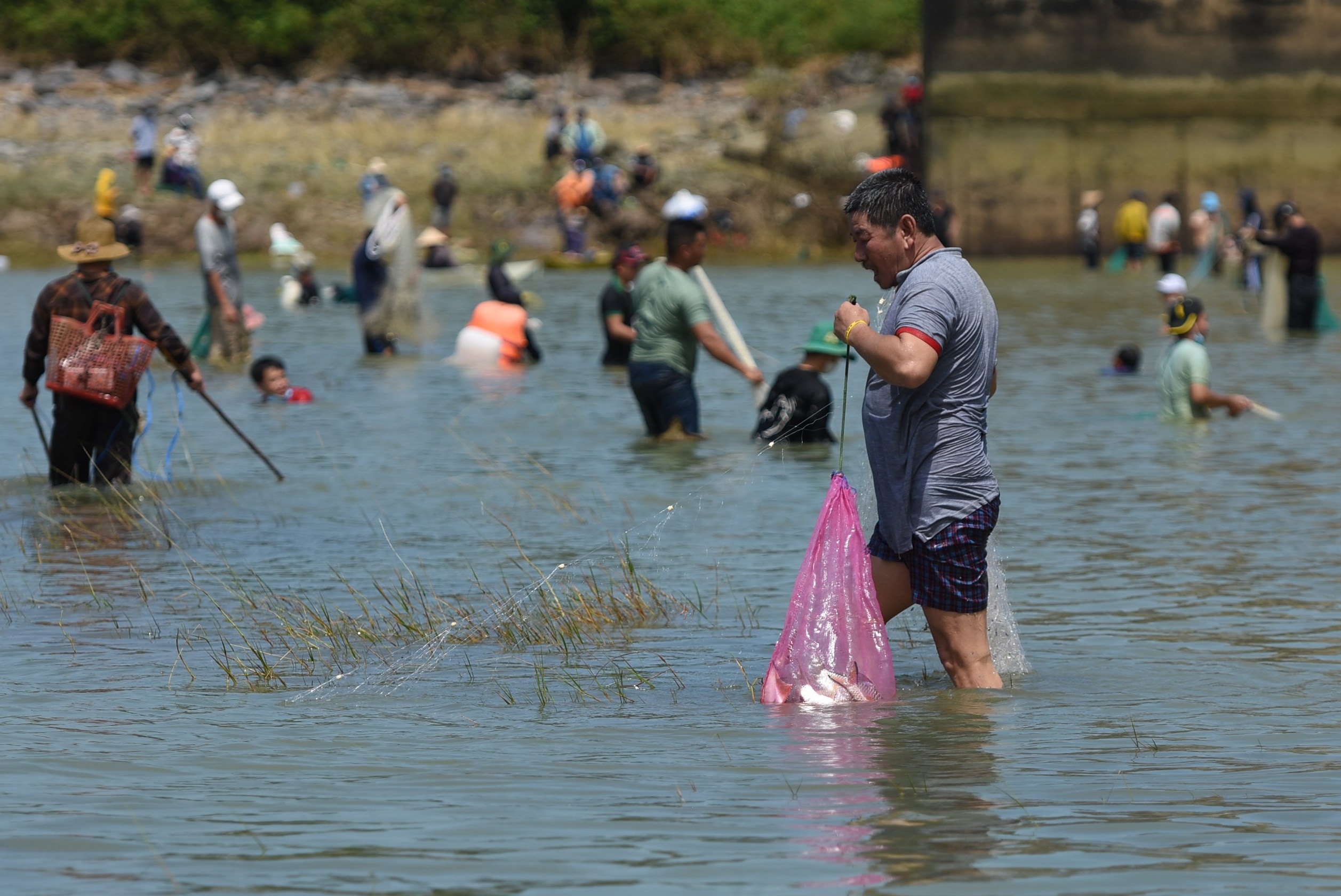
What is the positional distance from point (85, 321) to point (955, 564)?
6.10 meters

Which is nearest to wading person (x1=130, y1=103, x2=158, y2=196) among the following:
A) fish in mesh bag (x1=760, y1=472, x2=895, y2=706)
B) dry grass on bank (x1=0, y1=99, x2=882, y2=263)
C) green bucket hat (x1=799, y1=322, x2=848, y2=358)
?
dry grass on bank (x1=0, y1=99, x2=882, y2=263)

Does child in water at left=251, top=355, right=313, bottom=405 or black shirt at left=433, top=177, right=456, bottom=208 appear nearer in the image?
child in water at left=251, top=355, right=313, bottom=405

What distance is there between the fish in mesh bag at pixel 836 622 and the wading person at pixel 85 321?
5.29 metres

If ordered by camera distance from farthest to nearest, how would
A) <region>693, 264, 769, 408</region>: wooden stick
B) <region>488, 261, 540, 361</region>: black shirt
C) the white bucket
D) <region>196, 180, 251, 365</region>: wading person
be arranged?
<region>488, 261, 540, 361</region>: black shirt, the white bucket, <region>196, 180, 251, 365</region>: wading person, <region>693, 264, 769, 408</region>: wooden stick

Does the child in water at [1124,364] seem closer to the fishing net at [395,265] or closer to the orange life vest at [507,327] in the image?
the orange life vest at [507,327]

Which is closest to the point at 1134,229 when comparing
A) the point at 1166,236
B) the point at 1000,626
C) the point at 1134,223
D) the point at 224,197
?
the point at 1134,223

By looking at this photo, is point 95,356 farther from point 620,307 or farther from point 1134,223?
point 1134,223

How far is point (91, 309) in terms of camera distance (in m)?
10.9

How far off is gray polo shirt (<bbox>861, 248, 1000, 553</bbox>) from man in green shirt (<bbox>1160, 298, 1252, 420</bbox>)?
8553 millimetres

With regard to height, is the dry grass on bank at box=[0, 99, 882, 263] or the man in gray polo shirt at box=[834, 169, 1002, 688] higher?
the man in gray polo shirt at box=[834, 169, 1002, 688]

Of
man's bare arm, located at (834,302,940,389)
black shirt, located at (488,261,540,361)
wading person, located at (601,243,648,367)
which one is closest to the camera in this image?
man's bare arm, located at (834,302,940,389)

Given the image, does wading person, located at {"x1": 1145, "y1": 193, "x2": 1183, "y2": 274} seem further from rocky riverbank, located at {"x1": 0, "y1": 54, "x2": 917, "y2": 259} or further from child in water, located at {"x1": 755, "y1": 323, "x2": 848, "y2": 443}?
child in water, located at {"x1": 755, "y1": 323, "x2": 848, "y2": 443}

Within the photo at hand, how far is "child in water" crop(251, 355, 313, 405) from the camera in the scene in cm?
1734

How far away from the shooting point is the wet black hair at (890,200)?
6.32m
